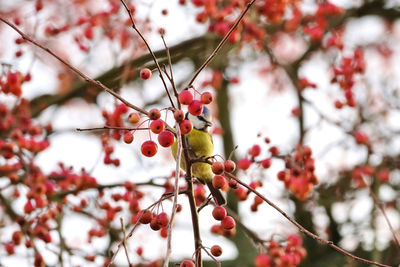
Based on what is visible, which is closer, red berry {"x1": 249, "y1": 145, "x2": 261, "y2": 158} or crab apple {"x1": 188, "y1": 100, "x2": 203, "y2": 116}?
crab apple {"x1": 188, "y1": 100, "x2": 203, "y2": 116}

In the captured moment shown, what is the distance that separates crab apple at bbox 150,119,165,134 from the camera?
1614 millimetres

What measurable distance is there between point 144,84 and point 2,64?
3175mm

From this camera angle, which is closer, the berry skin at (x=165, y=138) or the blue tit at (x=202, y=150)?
the berry skin at (x=165, y=138)

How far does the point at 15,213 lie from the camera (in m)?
3.79

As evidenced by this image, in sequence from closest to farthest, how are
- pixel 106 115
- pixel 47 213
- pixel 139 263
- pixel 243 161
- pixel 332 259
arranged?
pixel 243 161 → pixel 47 213 → pixel 106 115 → pixel 139 263 → pixel 332 259

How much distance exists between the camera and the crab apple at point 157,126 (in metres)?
1.61

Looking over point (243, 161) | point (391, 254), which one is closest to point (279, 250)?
point (243, 161)

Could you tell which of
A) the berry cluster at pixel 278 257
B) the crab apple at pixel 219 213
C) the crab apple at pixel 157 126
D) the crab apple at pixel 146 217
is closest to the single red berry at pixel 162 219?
the crab apple at pixel 146 217

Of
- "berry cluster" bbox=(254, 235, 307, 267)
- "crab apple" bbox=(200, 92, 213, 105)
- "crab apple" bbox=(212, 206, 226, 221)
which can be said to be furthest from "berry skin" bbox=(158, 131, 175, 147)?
"berry cluster" bbox=(254, 235, 307, 267)

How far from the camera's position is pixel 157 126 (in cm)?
162

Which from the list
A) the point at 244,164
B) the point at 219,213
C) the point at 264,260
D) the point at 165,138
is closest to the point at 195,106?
the point at 165,138

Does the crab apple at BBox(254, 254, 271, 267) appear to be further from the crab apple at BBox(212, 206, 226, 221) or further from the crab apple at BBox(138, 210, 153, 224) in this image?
the crab apple at BBox(138, 210, 153, 224)

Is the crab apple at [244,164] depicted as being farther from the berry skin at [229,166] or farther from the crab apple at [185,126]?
the crab apple at [185,126]

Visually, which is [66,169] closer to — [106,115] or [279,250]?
[106,115]
